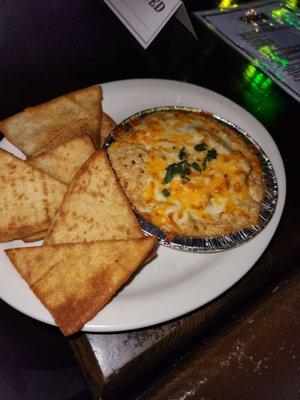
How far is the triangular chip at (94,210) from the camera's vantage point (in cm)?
151

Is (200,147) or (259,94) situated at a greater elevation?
(259,94)

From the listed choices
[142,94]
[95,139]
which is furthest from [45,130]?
[142,94]

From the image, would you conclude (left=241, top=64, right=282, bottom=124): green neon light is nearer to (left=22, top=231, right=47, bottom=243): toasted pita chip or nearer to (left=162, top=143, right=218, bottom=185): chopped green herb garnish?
(left=162, top=143, right=218, bottom=185): chopped green herb garnish

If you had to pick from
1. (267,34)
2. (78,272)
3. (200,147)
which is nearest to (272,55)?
(267,34)

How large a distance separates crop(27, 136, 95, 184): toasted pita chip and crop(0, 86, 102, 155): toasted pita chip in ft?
0.37

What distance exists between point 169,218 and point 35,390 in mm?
851

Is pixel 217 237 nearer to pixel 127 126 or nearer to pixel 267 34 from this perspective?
pixel 127 126

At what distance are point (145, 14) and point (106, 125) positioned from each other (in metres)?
0.59

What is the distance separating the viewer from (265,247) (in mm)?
1580

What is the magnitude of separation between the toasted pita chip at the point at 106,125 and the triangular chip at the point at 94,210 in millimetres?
334

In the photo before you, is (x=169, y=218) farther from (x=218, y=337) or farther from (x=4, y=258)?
(x=4, y=258)

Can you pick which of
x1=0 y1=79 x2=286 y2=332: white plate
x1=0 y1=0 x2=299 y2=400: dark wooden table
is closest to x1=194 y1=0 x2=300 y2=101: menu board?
x1=0 y1=0 x2=299 y2=400: dark wooden table

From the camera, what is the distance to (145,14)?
1.92m

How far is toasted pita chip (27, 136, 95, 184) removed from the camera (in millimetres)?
1734
